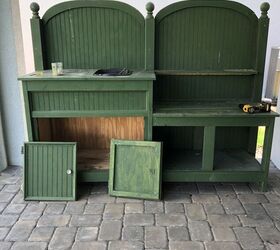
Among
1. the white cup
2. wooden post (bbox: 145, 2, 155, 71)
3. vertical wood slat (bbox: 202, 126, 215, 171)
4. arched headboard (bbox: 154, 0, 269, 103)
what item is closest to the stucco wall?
the white cup

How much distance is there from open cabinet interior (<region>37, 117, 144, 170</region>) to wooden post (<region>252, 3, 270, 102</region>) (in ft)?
3.86

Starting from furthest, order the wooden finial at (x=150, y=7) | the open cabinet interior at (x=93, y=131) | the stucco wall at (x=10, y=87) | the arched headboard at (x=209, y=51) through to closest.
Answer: the open cabinet interior at (x=93, y=131), the stucco wall at (x=10, y=87), the arched headboard at (x=209, y=51), the wooden finial at (x=150, y=7)

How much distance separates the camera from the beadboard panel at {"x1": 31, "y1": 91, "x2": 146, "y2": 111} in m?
2.52

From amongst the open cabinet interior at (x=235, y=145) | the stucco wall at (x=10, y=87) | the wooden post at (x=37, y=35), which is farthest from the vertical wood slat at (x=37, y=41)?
the open cabinet interior at (x=235, y=145)

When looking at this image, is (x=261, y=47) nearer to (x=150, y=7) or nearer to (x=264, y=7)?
(x=264, y=7)

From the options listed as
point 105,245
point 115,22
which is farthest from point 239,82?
point 105,245

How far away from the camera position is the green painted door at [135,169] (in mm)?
2617

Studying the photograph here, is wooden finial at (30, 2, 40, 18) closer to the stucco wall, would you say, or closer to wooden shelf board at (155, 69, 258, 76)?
the stucco wall

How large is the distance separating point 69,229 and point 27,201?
0.62 metres

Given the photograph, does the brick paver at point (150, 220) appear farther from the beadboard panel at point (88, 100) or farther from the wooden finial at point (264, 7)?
the wooden finial at point (264, 7)

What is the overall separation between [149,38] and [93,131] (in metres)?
1.12

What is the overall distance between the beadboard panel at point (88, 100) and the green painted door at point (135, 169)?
1.12ft

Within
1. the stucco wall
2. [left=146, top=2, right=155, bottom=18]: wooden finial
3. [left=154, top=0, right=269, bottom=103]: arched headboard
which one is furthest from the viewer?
the stucco wall

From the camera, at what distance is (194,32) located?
9.15 feet
